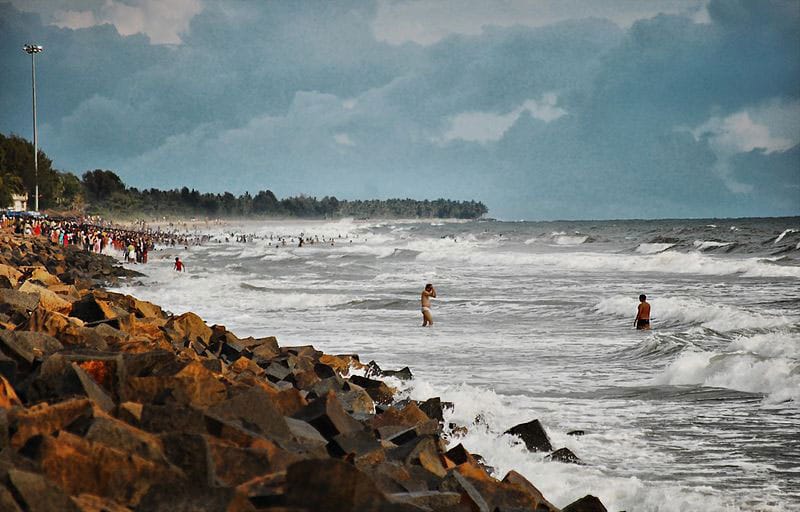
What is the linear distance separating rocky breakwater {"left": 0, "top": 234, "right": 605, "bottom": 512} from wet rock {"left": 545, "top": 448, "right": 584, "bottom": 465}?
30 centimetres

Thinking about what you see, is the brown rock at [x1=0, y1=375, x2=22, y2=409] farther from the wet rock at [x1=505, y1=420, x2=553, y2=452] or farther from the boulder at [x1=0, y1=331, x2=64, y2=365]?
the wet rock at [x1=505, y1=420, x2=553, y2=452]

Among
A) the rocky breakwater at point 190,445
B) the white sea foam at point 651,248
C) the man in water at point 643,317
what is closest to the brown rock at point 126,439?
the rocky breakwater at point 190,445

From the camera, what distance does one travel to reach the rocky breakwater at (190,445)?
3.11 metres

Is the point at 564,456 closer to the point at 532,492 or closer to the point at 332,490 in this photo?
the point at 532,492

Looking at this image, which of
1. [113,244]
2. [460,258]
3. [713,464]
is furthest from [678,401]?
[113,244]

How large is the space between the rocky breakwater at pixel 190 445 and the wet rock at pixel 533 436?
14 mm

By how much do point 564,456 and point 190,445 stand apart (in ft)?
14.2

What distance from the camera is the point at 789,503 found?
19.7 feet

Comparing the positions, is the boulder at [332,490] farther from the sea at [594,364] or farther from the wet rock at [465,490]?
the sea at [594,364]

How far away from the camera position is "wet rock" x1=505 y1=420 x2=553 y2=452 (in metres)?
7.34

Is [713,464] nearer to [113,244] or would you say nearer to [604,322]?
[604,322]

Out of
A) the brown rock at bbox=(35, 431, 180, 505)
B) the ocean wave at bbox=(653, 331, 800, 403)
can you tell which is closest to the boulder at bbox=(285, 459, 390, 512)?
the brown rock at bbox=(35, 431, 180, 505)

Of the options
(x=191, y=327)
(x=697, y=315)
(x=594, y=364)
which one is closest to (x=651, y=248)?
(x=697, y=315)

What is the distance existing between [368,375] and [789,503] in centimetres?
564
